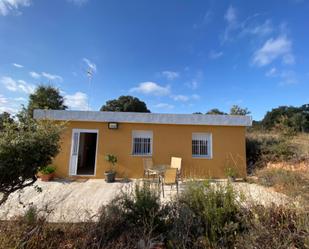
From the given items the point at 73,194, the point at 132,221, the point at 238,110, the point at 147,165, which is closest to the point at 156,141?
the point at 147,165

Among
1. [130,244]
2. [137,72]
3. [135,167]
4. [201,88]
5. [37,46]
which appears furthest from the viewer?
[201,88]

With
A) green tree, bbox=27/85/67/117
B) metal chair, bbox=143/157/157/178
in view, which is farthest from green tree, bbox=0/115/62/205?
green tree, bbox=27/85/67/117

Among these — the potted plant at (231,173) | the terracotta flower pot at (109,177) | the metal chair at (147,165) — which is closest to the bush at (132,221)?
the metal chair at (147,165)

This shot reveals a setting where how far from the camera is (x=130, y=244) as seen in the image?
109 inches

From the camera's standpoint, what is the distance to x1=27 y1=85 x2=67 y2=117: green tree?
20.5 m

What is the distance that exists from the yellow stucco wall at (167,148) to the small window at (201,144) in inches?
9.1

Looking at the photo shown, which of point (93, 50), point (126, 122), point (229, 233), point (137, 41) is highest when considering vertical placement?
point (137, 41)

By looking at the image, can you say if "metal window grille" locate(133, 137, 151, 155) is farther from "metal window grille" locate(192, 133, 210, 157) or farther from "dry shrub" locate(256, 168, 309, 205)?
"dry shrub" locate(256, 168, 309, 205)

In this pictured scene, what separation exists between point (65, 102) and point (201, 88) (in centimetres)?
1585

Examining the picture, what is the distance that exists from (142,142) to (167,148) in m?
1.30

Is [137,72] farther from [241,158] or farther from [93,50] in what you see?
[241,158]

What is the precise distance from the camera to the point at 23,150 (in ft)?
10.0

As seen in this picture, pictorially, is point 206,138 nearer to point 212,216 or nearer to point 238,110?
point 212,216

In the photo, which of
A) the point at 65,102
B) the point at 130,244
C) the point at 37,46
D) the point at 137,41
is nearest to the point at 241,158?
the point at 137,41
